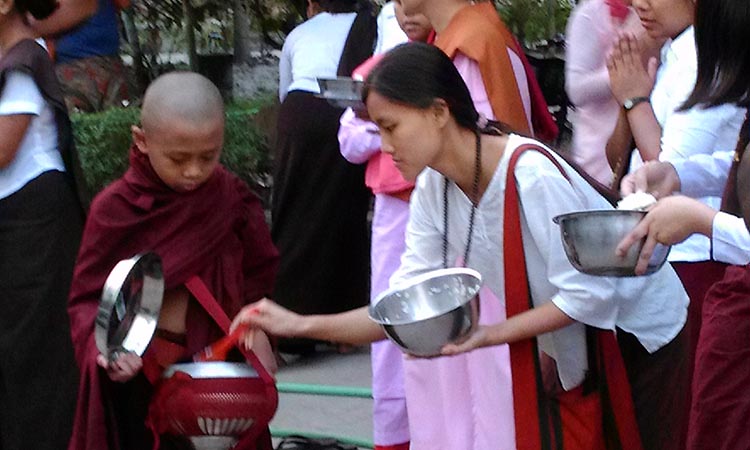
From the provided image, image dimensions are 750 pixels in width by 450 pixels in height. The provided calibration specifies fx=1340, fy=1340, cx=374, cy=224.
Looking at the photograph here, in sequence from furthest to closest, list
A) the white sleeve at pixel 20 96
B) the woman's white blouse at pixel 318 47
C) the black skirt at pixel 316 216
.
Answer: the black skirt at pixel 316 216
the woman's white blouse at pixel 318 47
the white sleeve at pixel 20 96

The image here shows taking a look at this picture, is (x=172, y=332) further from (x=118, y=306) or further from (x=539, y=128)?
(x=539, y=128)

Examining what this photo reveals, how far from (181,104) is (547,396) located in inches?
43.6

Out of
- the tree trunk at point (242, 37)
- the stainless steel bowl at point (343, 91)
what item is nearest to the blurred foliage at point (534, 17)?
the tree trunk at point (242, 37)

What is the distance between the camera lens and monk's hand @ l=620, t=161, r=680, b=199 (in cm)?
303

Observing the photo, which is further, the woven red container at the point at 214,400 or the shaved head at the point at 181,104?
the shaved head at the point at 181,104

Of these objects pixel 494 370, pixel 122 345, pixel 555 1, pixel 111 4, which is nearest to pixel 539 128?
pixel 494 370

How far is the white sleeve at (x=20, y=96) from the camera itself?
3.82 meters

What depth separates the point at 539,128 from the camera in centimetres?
419

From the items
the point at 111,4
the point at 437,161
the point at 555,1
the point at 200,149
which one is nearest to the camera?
the point at 437,161

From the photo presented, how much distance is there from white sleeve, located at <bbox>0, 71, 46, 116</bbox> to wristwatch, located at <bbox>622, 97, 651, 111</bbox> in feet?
5.48

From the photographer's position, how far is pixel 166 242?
3301 millimetres

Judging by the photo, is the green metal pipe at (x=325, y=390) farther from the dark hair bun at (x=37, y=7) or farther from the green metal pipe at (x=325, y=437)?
the dark hair bun at (x=37, y=7)

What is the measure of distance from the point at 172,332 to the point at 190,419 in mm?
372

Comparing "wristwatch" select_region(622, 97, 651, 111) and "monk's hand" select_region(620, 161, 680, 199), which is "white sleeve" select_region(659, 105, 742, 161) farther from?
"wristwatch" select_region(622, 97, 651, 111)
